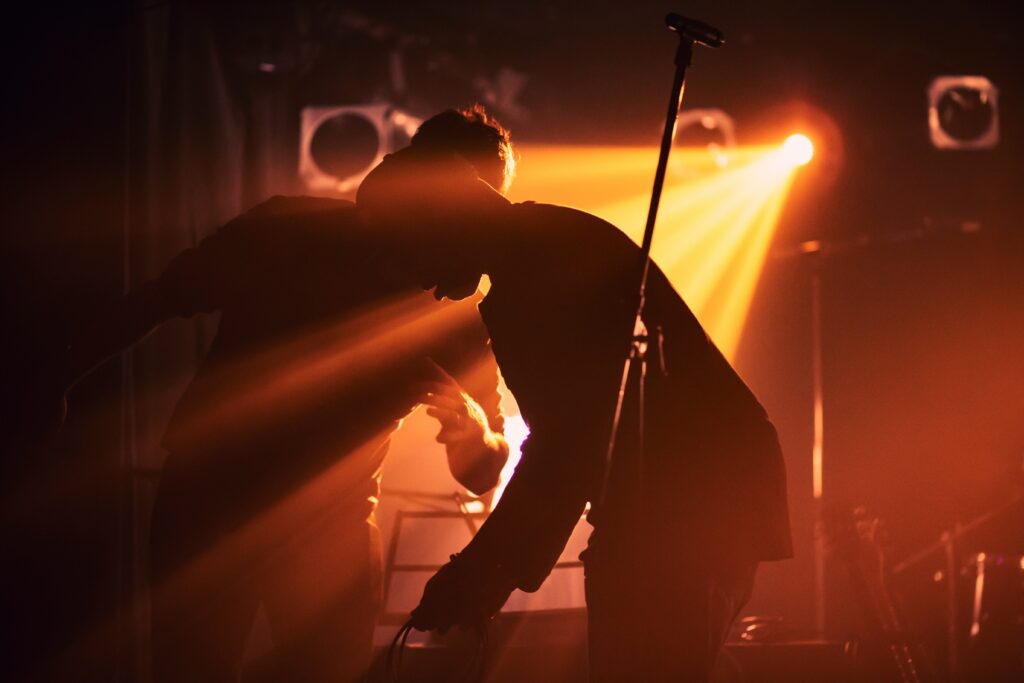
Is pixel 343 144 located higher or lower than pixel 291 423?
higher

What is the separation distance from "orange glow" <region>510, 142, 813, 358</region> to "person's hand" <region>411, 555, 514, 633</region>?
516 cm

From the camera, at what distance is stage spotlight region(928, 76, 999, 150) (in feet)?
22.4

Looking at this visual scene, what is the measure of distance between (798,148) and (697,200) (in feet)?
2.38

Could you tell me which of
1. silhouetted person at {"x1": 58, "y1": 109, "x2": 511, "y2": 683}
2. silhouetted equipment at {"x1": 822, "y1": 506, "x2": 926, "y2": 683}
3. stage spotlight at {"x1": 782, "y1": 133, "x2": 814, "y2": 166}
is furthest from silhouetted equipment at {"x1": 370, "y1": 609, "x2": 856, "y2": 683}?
stage spotlight at {"x1": 782, "y1": 133, "x2": 814, "y2": 166}

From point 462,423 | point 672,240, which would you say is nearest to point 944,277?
point 672,240

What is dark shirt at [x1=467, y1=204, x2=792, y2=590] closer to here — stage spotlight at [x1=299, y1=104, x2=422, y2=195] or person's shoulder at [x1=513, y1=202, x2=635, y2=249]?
person's shoulder at [x1=513, y1=202, x2=635, y2=249]

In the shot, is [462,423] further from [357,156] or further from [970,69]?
[970,69]

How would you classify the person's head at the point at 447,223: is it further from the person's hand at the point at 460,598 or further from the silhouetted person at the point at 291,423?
the person's hand at the point at 460,598

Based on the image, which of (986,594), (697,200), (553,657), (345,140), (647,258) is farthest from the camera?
(697,200)

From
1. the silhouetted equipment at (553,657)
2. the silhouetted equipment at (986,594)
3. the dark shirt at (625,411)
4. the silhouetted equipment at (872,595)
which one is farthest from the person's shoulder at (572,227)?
the silhouetted equipment at (986,594)

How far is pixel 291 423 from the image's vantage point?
2639mm

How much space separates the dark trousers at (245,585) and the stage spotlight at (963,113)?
5573 millimetres

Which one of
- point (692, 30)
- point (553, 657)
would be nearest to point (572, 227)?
point (692, 30)

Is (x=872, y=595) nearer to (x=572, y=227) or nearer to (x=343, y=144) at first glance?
(x=572, y=227)
